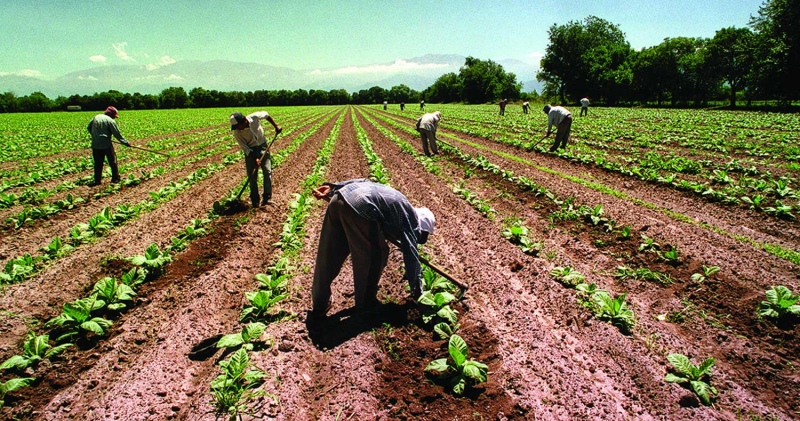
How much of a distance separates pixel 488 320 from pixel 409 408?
5.43 feet

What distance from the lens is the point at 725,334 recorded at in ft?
14.3

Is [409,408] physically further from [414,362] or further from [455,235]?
[455,235]

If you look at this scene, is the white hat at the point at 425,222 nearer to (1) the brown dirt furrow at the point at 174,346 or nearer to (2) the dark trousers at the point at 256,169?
(1) the brown dirt furrow at the point at 174,346

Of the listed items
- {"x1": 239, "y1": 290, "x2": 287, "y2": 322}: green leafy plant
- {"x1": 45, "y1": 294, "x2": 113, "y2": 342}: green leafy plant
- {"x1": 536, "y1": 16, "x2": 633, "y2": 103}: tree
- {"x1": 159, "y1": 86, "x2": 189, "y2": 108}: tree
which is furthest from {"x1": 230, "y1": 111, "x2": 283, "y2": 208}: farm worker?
{"x1": 159, "y1": 86, "x2": 189, "y2": 108}: tree

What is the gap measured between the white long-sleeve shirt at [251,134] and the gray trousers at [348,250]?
4.96 metres

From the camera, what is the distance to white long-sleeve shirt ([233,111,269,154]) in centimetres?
820

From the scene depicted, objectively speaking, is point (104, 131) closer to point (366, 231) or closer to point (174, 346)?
point (174, 346)

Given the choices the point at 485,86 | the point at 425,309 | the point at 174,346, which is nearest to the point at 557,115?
the point at 425,309

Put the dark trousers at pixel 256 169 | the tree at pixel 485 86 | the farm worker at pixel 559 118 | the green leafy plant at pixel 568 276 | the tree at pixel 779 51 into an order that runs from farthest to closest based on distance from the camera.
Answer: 1. the tree at pixel 485 86
2. the tree at pixel 779 51
3. the farm worker at pixel 559 118
4. the dark trousers at pixel 256 169
5. the green leafy plant at pixel 568 276

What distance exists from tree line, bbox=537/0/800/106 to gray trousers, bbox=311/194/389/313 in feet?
166

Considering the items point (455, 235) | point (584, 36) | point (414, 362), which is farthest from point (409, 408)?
point (584, 36)

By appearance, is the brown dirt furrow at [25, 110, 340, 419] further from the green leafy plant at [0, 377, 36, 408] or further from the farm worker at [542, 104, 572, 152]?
the farm worker at [542, 104, 572, 152]

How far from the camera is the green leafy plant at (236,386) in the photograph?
342 cm

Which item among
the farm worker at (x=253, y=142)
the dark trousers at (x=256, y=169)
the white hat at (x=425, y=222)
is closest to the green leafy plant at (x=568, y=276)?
the white hat at (x=425, y=222)
